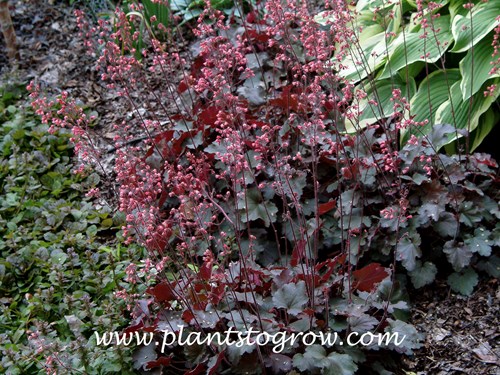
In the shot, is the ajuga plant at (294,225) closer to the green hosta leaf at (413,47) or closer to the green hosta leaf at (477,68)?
the green hosta leaf at (413,47)

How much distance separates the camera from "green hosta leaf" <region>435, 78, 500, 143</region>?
3197mm

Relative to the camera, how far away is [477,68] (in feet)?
10.7

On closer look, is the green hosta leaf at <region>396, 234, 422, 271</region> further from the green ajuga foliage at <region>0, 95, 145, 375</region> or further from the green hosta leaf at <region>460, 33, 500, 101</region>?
the green ajuga foliage at <region>0, 95, 145, 375</region>

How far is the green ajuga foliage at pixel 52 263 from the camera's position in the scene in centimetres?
263

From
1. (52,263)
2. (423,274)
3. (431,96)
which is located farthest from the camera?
(431,96)

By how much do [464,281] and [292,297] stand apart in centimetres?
95

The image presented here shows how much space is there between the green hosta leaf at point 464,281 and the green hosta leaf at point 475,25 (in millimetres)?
1228

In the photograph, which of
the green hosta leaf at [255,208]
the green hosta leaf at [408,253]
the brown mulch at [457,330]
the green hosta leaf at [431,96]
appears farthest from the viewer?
the green hosta leaf at [431,96]

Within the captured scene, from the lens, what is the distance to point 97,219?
3.59 meters

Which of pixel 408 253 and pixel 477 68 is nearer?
pixel 408 253

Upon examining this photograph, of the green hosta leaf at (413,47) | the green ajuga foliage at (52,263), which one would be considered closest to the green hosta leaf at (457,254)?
the green hosta leaf at (413,47)

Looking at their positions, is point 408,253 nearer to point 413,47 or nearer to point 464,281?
point 464,281

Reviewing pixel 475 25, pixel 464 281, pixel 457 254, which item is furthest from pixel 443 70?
pixel 464 281

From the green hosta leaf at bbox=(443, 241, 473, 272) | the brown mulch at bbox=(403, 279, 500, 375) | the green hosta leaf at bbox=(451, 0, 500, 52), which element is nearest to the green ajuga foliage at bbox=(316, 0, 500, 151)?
the green hosta leaf at bbox=(451, 0, 500, 52)
